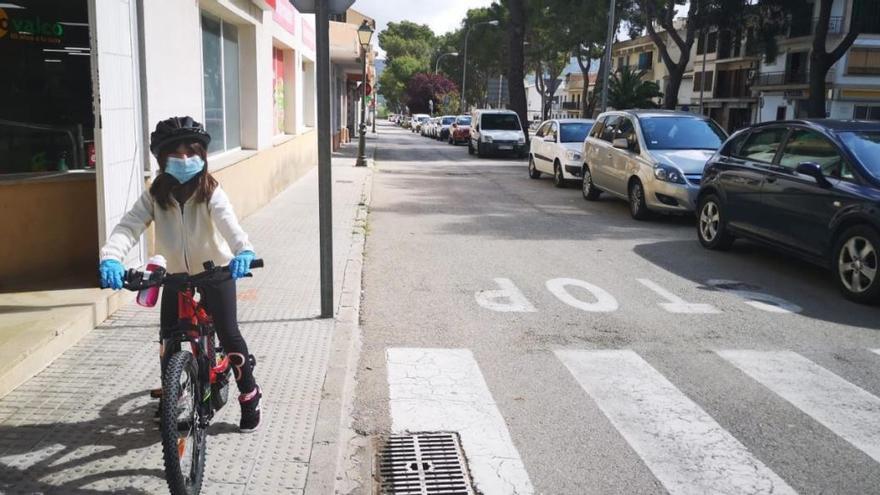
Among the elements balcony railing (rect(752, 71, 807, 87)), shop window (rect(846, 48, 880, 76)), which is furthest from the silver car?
balcony railing (rect(752, 71, 807, 87))

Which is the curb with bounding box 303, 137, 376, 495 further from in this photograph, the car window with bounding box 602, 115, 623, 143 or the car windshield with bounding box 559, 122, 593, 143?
the car windshield with bounding box 559, 122, 593, 143

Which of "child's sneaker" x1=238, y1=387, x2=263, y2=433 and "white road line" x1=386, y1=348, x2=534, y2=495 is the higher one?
"child's sneaker" x1=238, y1=387, x2=263, y2=433

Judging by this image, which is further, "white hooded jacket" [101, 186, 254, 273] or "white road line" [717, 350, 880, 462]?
"white road line" [717, 350, 880, 462]

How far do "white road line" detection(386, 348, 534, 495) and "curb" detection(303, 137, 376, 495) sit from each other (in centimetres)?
27

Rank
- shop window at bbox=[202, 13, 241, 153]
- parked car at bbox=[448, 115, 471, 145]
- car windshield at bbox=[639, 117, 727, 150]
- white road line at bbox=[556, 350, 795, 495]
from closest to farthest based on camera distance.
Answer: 1. white road line at bbox=[556, 350, 795, 495]
2. shop window at bbox=[202, 13, 241, 153]
3. car windshield at bbox=[639, 117, 727, 150]
4. parked car at bbox=[448, 115, 471, 145]

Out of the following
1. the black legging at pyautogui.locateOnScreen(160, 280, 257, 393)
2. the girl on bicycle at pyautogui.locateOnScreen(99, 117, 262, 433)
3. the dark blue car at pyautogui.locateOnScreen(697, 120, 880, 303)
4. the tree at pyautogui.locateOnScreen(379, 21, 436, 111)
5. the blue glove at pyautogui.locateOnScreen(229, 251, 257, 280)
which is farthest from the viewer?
the tree at pyautogui.locateOnScreen(379, 21, 436, 111)

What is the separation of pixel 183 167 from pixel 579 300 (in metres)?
4.56

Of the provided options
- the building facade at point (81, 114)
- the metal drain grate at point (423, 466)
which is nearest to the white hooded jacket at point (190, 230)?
the metal drain grate at point (423, 466)

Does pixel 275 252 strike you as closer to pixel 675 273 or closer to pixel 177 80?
pixel 177 80

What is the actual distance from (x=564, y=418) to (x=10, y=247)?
4598 mm

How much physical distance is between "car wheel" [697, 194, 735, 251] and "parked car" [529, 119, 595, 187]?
678 cm

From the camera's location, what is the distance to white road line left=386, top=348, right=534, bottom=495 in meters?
3.74

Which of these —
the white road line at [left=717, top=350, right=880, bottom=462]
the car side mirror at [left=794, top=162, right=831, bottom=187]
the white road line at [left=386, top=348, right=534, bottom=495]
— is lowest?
the white road line at [left=386, top=348, right=534, bottom=495]

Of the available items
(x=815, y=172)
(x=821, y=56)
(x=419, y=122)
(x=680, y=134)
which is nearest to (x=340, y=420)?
(x=815, y=172)
